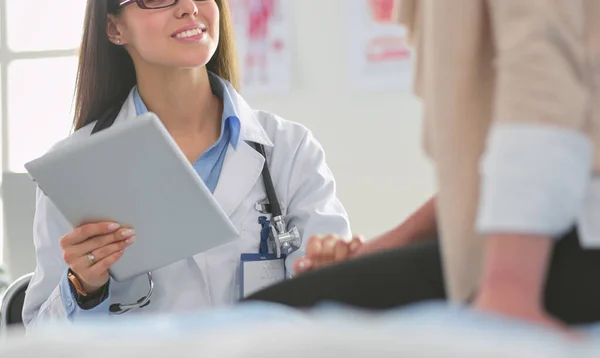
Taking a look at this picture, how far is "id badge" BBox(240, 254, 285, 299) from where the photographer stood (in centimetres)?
171

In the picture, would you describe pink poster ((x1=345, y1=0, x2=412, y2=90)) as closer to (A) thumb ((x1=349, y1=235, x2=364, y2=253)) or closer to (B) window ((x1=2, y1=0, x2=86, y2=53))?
(B) window ((x1=2, y1=0, x2=86, y2=53))

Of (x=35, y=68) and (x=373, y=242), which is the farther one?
(x=35, y=68)

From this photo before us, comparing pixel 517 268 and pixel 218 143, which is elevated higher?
pixel 517 268

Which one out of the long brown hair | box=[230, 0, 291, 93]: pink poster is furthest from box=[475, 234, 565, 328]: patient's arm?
box=[230, 0, 291, 93]: pink poster

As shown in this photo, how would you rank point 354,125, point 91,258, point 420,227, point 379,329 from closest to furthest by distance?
point 379,329 → point 420,227 → point 91,258 → point 354,125

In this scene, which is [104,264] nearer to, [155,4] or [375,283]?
[155,4]

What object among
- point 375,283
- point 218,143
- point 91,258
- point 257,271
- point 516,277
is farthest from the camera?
point 218,143

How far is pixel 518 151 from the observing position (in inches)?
22.2

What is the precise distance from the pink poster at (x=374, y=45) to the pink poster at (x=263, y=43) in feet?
0.87

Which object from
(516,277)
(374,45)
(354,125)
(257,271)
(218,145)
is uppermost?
(516,277)

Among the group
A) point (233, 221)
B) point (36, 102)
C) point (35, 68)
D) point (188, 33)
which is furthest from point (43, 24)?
point (233, 221)

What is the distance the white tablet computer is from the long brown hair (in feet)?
1.60

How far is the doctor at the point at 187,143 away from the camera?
1.73 m

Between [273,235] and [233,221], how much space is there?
0.33 ft
